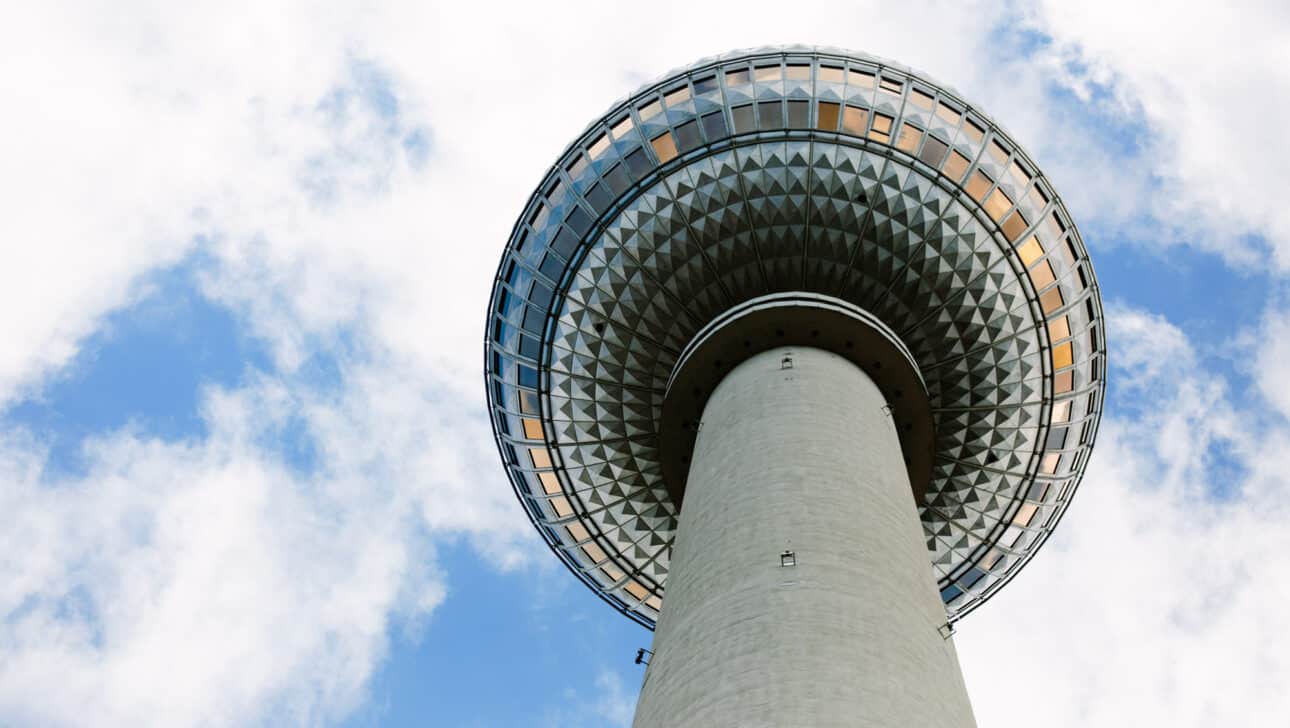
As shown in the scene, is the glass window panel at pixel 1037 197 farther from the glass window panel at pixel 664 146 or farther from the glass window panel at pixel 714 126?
the glass window panel at pixel 664 146

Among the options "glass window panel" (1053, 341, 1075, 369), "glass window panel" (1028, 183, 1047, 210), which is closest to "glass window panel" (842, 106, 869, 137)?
"glass window panel" (1028, 183, 1047, 210)

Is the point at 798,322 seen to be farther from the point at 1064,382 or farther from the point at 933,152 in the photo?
the point at 1064,382

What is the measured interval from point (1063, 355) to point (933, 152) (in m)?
7.66

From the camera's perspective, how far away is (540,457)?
3491 cm

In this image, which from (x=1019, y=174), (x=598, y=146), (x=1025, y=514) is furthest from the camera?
(x=1025, y=514)

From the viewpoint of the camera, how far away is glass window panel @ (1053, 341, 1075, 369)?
103 feet

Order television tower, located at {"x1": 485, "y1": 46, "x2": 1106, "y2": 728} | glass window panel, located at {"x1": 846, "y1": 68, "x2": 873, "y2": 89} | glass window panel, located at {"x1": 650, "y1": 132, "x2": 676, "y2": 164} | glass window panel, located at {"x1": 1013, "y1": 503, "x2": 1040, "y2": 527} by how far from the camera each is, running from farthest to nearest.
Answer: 1. glass window panel, located at {"x1": 1013, "y1": 503, "x2": 1040, "y2": 527}
2. glass window panel, located at {"x1": 650, "y1": 132, "x2": 676, "y2": 164}
3. glass window panel, located at {"x1": 846, "y1": 68, "x2": 873, "y2": 89}
4. television tower, located at {"x1": 485, "y1": 46, "x2": 1106, "y2": 728}

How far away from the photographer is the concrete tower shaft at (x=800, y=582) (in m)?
15.4

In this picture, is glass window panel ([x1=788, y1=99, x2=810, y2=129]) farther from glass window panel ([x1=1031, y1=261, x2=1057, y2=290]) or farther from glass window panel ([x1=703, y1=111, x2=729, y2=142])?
glass window panel ([x1=1031, y1=261, x2=1057, y2=290])

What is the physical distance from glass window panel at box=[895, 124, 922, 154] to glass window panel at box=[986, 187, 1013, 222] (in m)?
2.70

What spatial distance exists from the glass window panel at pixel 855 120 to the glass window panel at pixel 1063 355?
9.09 metres

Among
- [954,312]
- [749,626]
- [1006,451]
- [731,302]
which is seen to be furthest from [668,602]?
[1006,451]

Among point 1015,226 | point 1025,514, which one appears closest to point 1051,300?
point 1015,226

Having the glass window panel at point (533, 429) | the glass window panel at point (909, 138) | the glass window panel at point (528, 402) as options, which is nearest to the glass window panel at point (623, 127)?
the glass window panel at point (909, 138)
